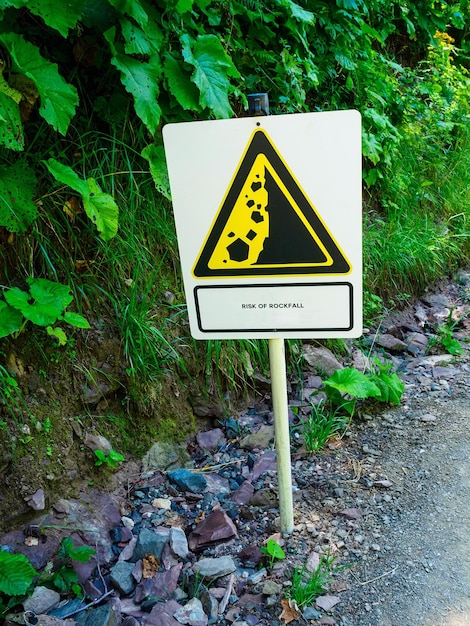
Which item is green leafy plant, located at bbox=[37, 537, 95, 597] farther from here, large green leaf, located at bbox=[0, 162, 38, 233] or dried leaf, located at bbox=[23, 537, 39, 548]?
large green leaf, located at bbox=[0, 162, 38, 233]

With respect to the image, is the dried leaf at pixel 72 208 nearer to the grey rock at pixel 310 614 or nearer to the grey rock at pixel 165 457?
the grey rock at pixel 165 457

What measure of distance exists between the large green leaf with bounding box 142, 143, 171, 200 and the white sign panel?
89 cm

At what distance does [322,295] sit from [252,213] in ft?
1.08

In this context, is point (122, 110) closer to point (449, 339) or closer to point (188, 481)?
point (188, 481)

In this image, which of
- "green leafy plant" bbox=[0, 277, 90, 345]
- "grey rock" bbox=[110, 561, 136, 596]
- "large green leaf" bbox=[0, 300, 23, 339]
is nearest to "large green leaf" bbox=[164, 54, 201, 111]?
"green leafy plant" bbox=[0, 277, 90, 345]

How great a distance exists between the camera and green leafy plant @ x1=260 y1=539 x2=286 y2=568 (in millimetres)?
1953

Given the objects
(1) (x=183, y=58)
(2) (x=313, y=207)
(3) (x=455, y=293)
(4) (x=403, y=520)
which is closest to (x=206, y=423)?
(4) (x=403, y=520)

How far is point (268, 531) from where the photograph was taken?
2.15 m

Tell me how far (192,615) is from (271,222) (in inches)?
49.2

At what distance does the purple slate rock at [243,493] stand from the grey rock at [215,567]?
33cm

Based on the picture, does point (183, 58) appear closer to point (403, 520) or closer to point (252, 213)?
point (252, 213)

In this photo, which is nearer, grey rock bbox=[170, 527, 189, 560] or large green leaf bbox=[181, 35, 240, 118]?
grey rock bbox=[170, 527, 189, 560]

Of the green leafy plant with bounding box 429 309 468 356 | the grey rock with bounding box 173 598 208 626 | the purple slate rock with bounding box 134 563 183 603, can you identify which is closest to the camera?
the grey rock with bounding box 173 598 208 626

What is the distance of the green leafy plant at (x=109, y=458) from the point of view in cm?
230
